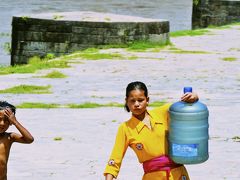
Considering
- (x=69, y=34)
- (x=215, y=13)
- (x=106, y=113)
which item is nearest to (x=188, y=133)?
(x=106, y=113)

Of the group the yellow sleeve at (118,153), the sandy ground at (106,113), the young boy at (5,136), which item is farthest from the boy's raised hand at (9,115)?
the sandy ground at (106,113)

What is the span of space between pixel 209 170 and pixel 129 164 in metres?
0.85

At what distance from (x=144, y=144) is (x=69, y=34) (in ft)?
52.9

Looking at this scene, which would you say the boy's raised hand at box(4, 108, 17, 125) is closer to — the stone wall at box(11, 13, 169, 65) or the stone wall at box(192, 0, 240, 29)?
the stone wall at box(11, 13, 169, 65)

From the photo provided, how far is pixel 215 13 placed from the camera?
34.6 m

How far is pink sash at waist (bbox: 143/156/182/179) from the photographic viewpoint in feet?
17.2

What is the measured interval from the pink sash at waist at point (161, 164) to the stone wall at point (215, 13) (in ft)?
95.8

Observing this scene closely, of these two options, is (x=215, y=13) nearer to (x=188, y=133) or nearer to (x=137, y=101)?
(x=137, y=101)

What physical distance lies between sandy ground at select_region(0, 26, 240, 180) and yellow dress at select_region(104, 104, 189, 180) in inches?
95.8

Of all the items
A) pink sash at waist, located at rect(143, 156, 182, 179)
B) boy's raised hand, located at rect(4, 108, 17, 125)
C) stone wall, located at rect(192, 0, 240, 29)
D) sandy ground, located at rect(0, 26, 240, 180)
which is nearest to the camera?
pink sash at waist, located at rect(143, 156, 182, 179)

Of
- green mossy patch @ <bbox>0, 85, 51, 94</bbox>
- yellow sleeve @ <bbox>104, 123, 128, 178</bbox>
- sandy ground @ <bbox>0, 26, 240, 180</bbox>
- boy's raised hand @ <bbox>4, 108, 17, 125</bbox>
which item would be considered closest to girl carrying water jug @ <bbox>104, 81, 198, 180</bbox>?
yellow sleeve @ <bbox>104, 123, 128, 178</bbox>

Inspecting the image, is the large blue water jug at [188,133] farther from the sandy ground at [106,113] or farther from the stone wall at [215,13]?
the stone wall at [215,13]

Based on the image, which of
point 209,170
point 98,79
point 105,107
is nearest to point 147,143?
point 209,170

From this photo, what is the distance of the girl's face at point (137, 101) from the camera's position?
530 centimetres
